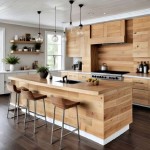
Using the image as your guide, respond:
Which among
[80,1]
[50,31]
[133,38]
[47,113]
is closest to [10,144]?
[47,113]

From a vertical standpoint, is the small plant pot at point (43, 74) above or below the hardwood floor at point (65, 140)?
above

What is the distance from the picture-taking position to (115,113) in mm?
3258

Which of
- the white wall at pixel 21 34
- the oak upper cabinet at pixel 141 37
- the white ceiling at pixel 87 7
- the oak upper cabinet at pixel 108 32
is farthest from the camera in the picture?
the white wall at pixel 21 34

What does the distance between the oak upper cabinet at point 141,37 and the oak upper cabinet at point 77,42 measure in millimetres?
1761

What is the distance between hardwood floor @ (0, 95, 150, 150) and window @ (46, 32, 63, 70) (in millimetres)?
4428

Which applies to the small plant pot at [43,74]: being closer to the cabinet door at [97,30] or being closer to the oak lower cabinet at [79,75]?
the oak lower cabinet at [79,75]

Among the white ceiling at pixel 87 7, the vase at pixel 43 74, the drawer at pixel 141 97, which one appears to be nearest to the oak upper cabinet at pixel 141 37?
the white ceiling at pixel 87 7

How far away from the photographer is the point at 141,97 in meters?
5.01

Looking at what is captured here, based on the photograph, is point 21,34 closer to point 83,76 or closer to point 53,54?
point 53,54

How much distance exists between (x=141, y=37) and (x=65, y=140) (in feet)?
11.8

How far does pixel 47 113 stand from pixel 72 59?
186 inches

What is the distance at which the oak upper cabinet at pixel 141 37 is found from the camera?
16.6 feet

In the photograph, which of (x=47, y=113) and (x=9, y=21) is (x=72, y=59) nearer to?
(x=9, y=21)

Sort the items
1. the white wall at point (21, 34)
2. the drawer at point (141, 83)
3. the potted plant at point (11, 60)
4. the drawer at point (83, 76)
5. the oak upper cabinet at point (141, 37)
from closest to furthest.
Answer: the drawer at point (141, 83), the oak upper cabinet at point (141, 37), the drawer at point (83, 76), the potted plant at point (11, 60), the white wall at point (21, 34)
